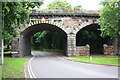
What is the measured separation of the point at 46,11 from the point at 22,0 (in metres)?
16.4

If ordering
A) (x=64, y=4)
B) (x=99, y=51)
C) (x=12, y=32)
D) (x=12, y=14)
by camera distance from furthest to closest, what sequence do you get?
(x=64, y=4)
(x=99, y=51)
(x=12, y=32)
(x=12, y=14)

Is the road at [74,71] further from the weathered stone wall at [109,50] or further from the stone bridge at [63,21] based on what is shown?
the weathered stone wall at [109,50]

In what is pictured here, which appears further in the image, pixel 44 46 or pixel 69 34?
pixel 44 46

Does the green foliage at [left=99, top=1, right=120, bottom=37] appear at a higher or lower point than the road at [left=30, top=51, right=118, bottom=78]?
higher

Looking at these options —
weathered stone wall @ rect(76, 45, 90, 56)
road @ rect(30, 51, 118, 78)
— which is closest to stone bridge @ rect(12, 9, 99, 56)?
weathered stone wall @ rect(76, 45, 90, 56)

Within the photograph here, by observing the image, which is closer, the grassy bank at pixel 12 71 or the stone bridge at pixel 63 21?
the grassy bank at pixel 12 71

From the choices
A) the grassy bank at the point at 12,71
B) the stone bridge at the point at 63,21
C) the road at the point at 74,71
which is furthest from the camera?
the stone bridge at the point at 63,21

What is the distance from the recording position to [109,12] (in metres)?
16.0

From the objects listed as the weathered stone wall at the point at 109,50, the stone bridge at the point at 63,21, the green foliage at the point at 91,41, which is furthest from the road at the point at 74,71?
the green foliage at the point at 91,41

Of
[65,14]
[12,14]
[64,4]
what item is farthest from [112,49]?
[64,4]

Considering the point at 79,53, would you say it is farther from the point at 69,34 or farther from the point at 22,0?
the point at 22,0

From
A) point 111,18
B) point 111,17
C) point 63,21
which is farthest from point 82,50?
point 111,17

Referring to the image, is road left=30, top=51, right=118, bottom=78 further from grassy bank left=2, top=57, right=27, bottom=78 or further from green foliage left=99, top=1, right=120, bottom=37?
green foliage left=99, top=1, right=120, bottom=37

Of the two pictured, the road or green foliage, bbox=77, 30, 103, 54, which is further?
green foliage, bbox=77, 30, 103, 54
